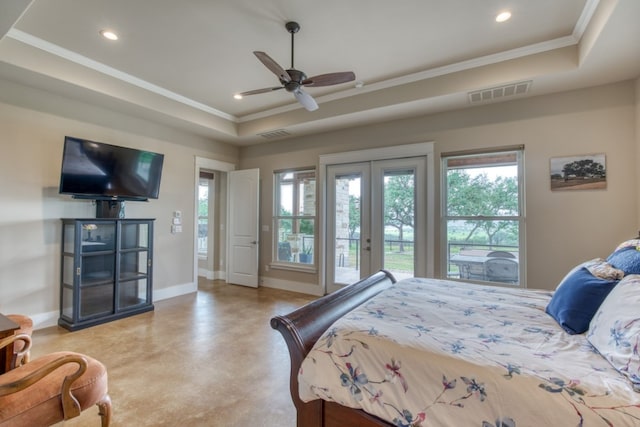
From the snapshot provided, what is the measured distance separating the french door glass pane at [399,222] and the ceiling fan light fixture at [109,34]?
3715 mm

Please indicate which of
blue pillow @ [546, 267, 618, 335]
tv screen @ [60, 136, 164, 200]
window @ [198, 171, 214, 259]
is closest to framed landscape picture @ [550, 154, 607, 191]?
blue pillow @ [546, 267, 618, 335]

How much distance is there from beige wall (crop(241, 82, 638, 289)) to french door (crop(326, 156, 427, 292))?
1.54ft

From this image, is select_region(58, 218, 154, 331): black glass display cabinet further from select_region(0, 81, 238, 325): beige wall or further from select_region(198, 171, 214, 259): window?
select_region(198, 171, 214, 259): window

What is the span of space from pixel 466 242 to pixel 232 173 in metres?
4.42

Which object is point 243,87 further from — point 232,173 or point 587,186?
point 587,186

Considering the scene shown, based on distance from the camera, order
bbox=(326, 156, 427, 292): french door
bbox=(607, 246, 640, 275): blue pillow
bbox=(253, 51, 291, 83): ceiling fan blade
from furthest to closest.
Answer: bbox=(326, 156, 427, 292): french door < bbox=(253, 51, 291, 83): ceiling fan blade < bbox=(607, 246, 640, 275): blue pillow

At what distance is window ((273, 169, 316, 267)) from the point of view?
5.38 metres

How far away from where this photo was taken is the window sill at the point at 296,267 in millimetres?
5250

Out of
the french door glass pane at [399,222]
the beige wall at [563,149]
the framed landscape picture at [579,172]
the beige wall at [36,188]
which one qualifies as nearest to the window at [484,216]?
the beige wall at [563,149]

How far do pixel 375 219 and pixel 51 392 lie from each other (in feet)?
13.1

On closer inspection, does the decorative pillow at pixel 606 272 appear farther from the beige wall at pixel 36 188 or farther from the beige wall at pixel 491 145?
the beige wall at pixel 36 188

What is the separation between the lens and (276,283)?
567 cm

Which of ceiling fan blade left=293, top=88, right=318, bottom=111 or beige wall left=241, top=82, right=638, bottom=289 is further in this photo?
beige wall left=241, top=82, right=638, bottom=289

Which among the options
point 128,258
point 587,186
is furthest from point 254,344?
point 587,186
